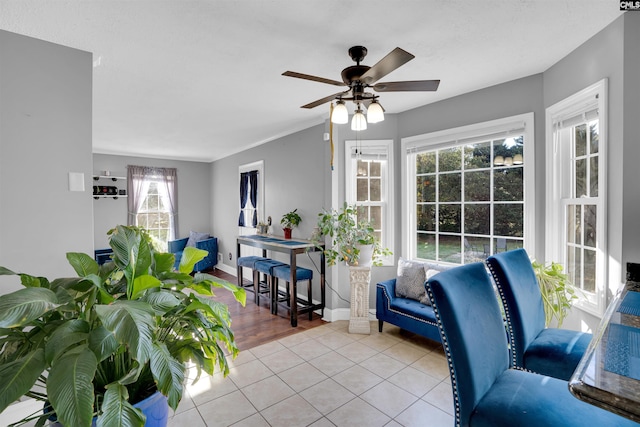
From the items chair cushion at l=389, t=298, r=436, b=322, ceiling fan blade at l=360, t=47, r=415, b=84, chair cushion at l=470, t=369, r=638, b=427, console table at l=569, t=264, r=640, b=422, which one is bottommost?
chair cushion at l=389, t=298, r=436, b=322

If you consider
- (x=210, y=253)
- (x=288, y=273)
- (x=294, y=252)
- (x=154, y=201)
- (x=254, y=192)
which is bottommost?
(x=210, y=253)

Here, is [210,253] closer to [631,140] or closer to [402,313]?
[402,313]

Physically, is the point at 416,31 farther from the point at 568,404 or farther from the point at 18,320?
the point at 18,320

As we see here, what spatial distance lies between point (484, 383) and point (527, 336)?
27.5 inches

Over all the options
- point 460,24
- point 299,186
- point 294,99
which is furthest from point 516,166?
point 299,186

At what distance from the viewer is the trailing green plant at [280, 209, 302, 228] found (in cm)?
439

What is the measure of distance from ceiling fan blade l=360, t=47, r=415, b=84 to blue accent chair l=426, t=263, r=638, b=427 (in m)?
1.09

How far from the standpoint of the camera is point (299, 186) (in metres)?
4.44

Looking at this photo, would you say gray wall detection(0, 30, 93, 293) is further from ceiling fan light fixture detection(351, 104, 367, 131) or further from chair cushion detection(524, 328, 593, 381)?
chair cushion detection(524, 328, 593, 381)

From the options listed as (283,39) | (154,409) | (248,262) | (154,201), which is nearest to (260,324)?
(248,262)

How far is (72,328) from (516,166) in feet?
11.1

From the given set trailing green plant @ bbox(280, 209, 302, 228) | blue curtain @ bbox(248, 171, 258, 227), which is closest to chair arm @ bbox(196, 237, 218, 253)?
blue curtain @ bbox(248, 171, 258, 227)

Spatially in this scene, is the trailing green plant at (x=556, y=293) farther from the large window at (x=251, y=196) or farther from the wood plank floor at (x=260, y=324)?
the large window at (x=251, y=196)

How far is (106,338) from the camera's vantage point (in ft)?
3.21
